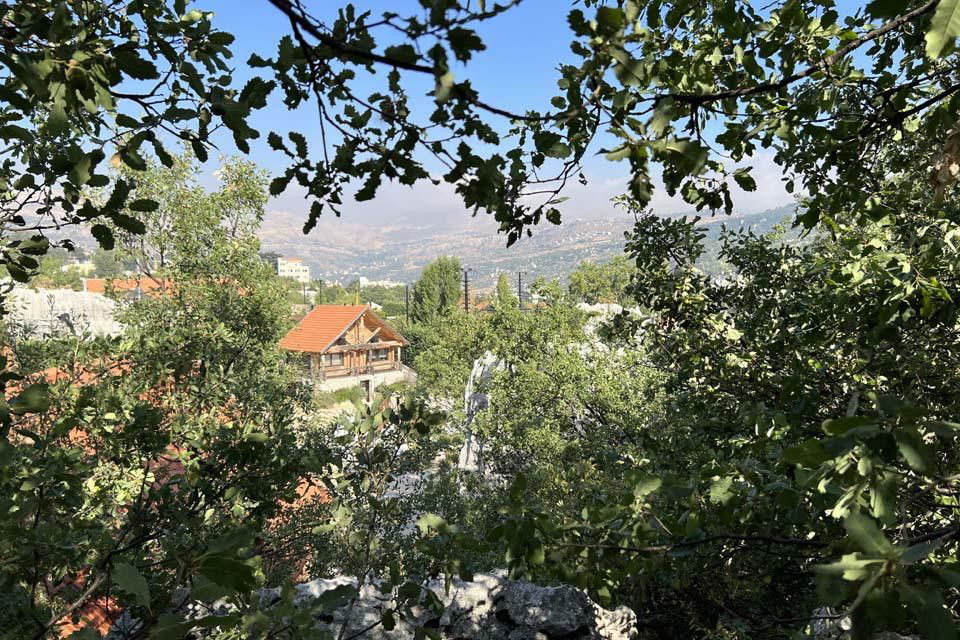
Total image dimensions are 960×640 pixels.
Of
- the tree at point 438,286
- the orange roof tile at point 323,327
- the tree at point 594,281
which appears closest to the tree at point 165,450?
the tree at point 594,281

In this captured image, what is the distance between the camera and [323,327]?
4534cm

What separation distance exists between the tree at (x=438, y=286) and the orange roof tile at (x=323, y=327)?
10.4 m

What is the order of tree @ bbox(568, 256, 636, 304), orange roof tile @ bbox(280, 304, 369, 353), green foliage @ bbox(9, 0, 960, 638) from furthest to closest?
orange roof tile @ bbox(280, 304, 369, 353), tree @ bbox(568, 256, 636, 304), green foliage @ bbox(9, 0, 960, 638)

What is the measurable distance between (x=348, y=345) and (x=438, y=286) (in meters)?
13.2

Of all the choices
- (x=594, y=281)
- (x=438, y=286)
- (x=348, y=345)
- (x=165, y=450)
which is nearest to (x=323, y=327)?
(x=348, y=345)

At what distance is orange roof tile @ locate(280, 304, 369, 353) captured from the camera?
44.2 m

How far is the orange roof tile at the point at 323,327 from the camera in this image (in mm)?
44156

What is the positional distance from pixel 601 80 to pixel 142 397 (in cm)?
1264

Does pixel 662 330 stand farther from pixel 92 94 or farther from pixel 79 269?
pixel 79 269

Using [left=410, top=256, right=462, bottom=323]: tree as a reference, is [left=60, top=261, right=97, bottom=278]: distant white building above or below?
above

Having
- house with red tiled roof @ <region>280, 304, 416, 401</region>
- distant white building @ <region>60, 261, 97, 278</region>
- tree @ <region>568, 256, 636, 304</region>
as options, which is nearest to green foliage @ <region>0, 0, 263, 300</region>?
tree @ <region>568, 256, 636, 304</region>

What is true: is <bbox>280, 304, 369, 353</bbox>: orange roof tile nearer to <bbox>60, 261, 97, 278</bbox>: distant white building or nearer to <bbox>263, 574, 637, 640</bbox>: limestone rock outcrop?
<bbox>263, 574, 637, 640</bbox>: limestone rock outcrop

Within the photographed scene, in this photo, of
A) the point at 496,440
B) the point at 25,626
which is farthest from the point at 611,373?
the point at 25,626

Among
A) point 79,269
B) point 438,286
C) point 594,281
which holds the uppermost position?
point 79,269
